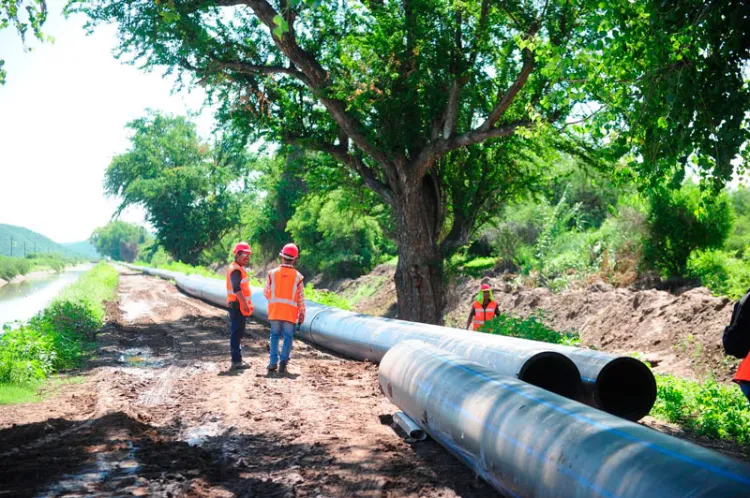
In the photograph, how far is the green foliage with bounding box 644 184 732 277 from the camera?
21219 millimetres

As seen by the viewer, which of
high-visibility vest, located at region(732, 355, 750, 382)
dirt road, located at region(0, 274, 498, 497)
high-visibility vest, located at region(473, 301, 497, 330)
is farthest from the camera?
high-visibility vest, located at region(473, 301, 497, 330)

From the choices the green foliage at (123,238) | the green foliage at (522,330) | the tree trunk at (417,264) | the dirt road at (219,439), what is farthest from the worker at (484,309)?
the green foliage at (123,238)

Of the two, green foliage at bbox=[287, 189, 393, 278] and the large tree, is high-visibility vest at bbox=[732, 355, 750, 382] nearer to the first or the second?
the large tree

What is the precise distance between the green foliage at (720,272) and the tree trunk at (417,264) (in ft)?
23.1

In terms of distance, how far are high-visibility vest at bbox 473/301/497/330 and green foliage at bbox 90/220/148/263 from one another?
543ft

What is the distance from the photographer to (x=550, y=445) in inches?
165

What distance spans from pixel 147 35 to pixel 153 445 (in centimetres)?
1136

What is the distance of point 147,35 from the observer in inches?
590

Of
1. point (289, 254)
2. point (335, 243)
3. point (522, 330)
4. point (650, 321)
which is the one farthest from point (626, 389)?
point (335, 243)

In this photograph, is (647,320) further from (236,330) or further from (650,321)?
(236,330)

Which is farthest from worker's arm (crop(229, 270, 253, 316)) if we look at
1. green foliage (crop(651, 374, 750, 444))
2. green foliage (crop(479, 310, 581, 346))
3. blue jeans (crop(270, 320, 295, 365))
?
green foliage (crop(651, 374, 750, 444))

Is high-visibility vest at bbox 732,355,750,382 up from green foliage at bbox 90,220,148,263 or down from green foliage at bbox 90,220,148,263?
down

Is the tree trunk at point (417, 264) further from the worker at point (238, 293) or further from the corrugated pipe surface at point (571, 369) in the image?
the corrugated pipe surface at point (571, 369)

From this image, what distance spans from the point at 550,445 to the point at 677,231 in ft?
63.3
